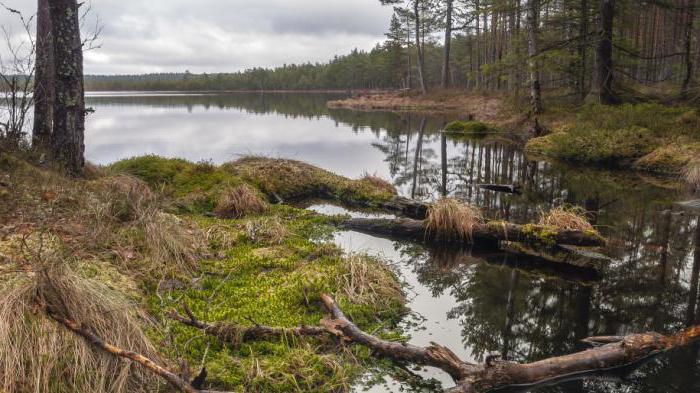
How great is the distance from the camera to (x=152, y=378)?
4.02 metres

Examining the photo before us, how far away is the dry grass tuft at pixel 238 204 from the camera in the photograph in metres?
10.8

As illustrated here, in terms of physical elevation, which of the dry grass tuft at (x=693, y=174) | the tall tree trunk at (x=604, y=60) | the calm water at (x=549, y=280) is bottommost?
Answer: the calm water at (x=549, y=280)

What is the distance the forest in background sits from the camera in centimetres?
2548

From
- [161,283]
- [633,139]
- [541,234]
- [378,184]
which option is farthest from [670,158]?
[161,283]

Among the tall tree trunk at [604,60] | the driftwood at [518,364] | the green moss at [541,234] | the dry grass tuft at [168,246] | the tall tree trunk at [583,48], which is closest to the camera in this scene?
the driftwood at [518,364]

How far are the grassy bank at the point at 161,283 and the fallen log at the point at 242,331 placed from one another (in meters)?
0.09

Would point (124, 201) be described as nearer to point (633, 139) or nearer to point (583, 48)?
point (633, 139)

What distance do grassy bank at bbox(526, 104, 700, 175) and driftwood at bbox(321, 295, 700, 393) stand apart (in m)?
11.8

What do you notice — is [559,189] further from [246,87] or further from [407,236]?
[246,87]

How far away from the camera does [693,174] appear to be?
14055 mm

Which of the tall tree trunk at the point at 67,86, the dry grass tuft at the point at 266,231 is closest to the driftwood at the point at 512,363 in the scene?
the dry grass tuft at the point at 266,231

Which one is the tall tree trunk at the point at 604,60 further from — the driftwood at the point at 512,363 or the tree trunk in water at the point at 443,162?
the driftwood at the point at 512,363

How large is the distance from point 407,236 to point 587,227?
326 cm

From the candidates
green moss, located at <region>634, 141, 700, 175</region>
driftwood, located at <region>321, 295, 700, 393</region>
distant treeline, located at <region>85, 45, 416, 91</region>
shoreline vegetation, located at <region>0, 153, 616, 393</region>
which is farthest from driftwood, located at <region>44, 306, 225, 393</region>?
distant treeline, located at <region>85, 45, 416, 91</region>
